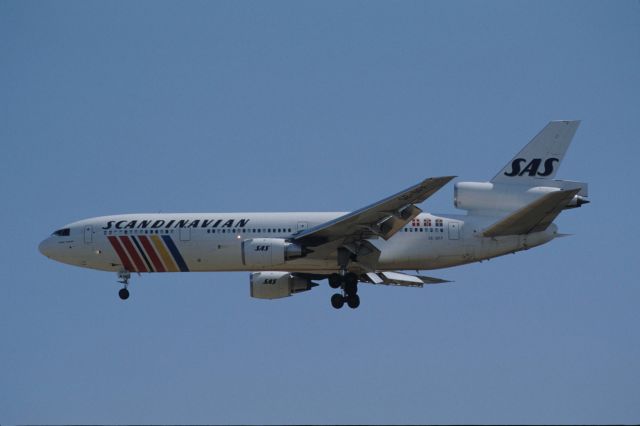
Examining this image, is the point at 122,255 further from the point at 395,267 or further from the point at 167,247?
the point at 395,267

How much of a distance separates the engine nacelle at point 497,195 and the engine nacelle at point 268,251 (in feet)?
19.0

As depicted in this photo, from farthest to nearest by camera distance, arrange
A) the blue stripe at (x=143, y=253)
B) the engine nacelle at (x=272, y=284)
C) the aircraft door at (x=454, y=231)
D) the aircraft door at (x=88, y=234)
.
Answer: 1. the engine nacelle at (x=272, y=284)
2. the aircraft door at (x=88, y=234)
3. the blue stripe at (x=143, y=253)
4. the aircraft door at (x=454, y=231)

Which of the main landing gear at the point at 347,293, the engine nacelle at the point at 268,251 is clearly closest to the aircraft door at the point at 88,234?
the engine nacelle at the point at 268,251

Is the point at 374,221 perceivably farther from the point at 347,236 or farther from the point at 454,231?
the point at 454,231

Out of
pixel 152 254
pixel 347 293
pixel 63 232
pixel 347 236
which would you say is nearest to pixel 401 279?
pixel 347 293

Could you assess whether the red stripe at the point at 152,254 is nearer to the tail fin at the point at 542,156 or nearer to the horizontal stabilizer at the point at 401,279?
the horizontal stabilizer at the point at 401,279

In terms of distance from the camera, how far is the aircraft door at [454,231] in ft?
115

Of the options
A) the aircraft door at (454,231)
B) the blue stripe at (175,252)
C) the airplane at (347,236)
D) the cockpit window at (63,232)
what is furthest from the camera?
the cockpit window at (63,232)

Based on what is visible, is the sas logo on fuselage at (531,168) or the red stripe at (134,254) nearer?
the sas logo on fuselage at (531,168)

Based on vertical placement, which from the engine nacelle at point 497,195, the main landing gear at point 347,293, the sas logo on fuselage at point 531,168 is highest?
the sas logo on fuselage at point 531,168

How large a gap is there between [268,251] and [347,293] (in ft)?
11.6

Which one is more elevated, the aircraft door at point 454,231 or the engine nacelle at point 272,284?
the aircraft door at point 454,231

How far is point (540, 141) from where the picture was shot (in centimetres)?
3638

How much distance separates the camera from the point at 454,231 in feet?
116
